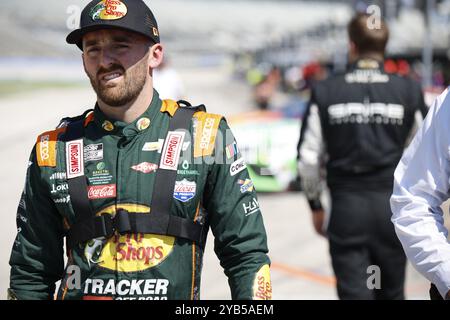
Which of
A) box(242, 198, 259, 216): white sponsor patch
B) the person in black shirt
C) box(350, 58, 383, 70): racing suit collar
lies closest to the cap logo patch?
box(242, 198, 259, 216): white sponsor patch

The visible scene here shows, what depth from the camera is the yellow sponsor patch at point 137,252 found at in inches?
88.4

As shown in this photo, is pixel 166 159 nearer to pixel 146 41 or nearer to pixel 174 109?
pixel 174 109

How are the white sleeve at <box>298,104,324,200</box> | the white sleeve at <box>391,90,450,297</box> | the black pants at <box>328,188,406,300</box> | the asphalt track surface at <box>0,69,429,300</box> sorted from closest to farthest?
the white sleeve at <box>391,90,450,297</box>, the black pants at <box>328,188,406,300</box>, the white sleeve at <box>298,104,324,200</box>, the asphalt track surface at <box>0,69,429,300</box>

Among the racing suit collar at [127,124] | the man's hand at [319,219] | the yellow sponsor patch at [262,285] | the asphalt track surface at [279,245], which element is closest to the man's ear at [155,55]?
the racing suit collar at [127,124]

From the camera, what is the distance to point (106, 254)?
2.26 meters

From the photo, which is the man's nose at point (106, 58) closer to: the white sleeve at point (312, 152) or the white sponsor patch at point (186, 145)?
the white sponsor patch at point (186, 145)

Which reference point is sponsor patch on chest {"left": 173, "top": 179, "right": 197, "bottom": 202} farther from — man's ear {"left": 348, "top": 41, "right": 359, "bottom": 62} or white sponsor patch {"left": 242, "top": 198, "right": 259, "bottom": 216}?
man's ear {"left": 348, "top": 41, "right": 359, "bottom": 62}

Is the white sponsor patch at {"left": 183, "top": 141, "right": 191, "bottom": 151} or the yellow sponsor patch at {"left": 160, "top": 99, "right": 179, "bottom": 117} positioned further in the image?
the yellow sponsor patch at {"left": 160, "top": 99, "right": 179, "bottom": 117}

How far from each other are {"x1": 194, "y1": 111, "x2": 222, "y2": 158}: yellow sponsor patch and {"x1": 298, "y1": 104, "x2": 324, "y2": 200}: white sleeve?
1789 mm

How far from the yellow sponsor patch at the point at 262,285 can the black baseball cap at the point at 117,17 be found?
822mm

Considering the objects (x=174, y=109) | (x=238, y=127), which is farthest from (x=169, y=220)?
(x=238, y=127)

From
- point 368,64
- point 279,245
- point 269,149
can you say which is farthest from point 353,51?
point 269,149

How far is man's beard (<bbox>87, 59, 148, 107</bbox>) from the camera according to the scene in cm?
232

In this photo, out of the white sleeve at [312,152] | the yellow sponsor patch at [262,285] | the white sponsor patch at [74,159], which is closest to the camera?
the yellow sponsor patch at [262,285]
